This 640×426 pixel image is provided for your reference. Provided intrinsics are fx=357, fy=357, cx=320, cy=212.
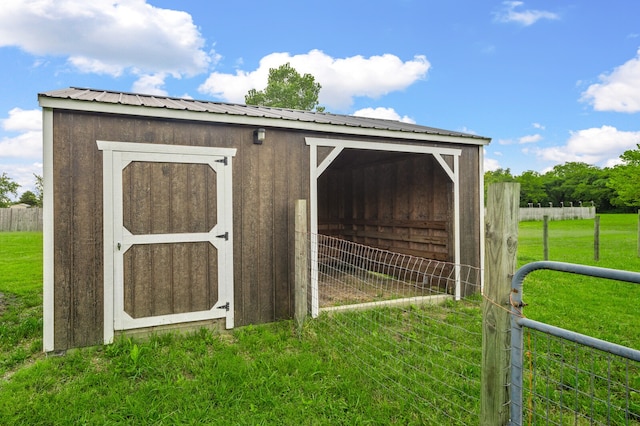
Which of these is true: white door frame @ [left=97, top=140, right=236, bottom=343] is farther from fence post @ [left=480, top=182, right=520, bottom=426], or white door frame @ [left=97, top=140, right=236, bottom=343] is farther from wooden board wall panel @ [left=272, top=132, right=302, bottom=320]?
fence post @ [left=480, top=182, right=520, bottom=426]

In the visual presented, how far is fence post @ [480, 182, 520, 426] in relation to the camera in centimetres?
158

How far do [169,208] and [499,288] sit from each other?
130 inches

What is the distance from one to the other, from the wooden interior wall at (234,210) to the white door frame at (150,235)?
6cm

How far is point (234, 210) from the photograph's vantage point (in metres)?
4.11

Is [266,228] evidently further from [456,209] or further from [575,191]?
[575,191]

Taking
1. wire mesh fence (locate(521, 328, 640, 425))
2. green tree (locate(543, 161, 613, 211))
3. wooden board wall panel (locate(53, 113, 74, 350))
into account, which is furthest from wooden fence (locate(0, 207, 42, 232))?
green tree (locate(543, 161, 613, 211))

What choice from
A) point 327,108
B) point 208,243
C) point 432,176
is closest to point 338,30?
point 327,108

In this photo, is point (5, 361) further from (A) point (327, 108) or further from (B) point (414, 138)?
(A) point (327, 108)

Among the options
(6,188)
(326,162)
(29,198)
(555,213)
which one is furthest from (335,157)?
(29,198)

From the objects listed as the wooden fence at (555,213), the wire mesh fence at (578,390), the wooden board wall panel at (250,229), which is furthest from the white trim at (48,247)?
the wooden fence at (555,213)

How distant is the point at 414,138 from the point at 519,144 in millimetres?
56772

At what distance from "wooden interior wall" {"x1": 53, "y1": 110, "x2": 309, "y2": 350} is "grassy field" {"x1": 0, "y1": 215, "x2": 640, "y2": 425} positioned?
0.32m

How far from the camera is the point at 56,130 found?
3406 millimetres

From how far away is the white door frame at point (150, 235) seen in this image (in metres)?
3.59
